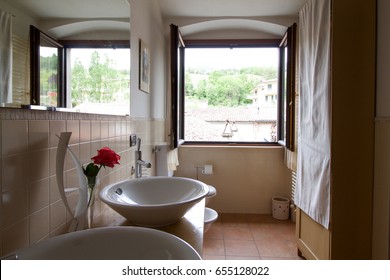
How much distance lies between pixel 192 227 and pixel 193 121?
7.68 feet

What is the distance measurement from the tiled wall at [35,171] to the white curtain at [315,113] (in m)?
1.40

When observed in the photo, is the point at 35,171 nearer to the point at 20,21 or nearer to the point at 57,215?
the point at 57,215

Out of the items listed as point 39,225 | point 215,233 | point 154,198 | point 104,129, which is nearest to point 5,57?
point 39,225

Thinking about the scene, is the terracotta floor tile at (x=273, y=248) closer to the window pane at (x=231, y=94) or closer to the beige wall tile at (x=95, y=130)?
the window pane at (x=231, y=94)

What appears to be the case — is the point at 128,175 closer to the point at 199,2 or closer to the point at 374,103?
the point at 374,103

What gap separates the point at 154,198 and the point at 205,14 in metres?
2.28

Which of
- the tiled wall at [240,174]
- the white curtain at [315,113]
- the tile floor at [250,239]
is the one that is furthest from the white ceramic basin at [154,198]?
the tiled wall at [240,174]

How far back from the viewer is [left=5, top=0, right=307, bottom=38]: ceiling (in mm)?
1075

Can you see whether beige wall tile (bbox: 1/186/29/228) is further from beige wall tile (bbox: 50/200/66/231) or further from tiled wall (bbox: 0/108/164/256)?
beige wall tile (bbox: 50/200/66/231)

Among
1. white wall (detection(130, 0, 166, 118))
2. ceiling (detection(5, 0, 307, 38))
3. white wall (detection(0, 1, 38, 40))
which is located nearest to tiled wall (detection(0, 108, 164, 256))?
white wall (detection(0, 1, 38, 40))

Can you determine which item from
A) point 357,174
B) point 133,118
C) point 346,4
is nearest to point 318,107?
point 357,174

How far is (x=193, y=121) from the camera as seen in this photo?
3.23 metres

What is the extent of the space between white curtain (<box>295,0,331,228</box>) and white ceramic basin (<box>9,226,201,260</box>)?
1.36m

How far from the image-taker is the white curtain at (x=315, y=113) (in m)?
1.65
